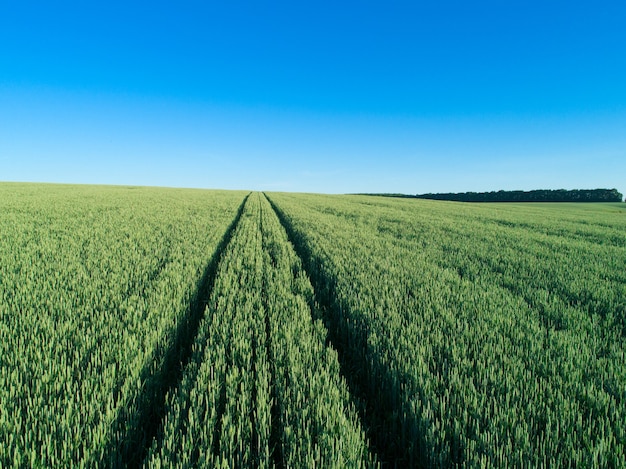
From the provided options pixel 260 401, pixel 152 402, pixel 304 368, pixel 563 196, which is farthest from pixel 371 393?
pixel 563 196

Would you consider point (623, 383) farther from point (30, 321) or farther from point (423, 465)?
point (30, 321)

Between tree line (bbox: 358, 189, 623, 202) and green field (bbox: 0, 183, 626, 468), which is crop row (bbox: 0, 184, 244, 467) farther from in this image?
tree line (bbox: 358, 189, 623, 202)

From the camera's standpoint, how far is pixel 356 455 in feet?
5.86

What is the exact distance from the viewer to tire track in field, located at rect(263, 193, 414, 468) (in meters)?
2.12

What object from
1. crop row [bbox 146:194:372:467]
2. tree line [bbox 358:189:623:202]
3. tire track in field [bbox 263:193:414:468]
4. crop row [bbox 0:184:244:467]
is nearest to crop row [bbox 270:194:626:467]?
tire track in field [bbox 263:193:414:468]

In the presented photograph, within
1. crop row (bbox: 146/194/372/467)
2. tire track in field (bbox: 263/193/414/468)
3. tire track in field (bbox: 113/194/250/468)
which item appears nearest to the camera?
crop row (bbox: 146/194/372/467)

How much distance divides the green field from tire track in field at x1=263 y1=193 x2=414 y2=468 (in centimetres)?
2

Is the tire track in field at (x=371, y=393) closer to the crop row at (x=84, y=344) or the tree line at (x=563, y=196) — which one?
the crop row at (x=84, y=344)

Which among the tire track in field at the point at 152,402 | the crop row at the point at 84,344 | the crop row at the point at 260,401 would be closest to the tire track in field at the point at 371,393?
the crop row at the point at 260,401

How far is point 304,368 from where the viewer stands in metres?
2.58

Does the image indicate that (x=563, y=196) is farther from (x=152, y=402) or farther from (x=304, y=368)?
(x=152, y=402)

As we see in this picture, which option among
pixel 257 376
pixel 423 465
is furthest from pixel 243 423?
pixel 423 465

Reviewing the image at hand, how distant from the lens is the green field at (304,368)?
1.82m

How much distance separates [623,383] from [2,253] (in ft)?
30.9
